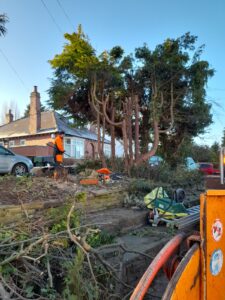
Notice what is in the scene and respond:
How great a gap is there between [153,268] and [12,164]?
479 inches

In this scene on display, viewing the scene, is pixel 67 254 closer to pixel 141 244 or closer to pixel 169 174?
pixel 141 244

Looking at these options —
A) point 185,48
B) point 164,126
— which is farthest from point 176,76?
point 164,126

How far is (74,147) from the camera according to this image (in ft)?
117

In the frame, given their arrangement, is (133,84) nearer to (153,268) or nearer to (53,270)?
(53,270)

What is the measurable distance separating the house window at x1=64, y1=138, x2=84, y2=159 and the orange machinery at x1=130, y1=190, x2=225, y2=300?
106 feet

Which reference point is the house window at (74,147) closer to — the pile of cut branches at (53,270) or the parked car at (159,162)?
the parked car at (159,162)

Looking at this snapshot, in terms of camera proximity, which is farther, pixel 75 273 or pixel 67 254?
pixel 67 254

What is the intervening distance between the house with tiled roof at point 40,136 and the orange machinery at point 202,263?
98.6ft

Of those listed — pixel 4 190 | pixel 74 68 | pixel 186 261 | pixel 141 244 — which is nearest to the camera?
pixel 186 261

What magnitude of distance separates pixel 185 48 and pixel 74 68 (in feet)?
18.0

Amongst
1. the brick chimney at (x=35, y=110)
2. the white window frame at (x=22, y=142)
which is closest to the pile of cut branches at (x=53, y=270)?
the brick chimney at (x=35, y=110)

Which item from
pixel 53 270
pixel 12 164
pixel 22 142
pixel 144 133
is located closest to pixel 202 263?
pixel 53 270

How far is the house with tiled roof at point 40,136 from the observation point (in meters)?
33.4

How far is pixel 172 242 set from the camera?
8.18 ft
